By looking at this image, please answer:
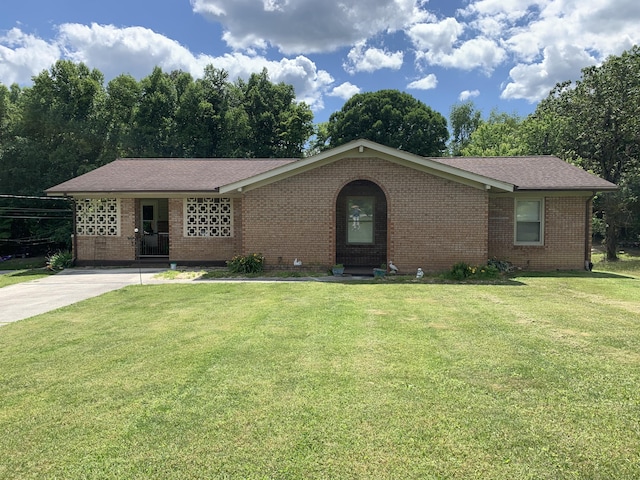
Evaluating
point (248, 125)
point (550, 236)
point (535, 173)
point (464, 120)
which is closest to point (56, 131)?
point (248, 125)

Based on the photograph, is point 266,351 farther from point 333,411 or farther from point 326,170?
point 326,170

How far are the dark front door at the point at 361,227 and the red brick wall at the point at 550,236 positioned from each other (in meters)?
3.68

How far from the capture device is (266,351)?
5039 millimetres

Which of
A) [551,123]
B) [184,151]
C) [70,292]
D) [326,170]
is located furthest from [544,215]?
[184,151]

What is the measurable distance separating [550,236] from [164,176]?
13975 millimetres

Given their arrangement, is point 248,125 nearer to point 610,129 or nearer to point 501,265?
point 610,129

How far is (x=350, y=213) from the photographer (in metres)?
15.1

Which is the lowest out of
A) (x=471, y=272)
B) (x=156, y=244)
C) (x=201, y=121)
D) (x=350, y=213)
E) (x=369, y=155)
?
(x=471, y=272)

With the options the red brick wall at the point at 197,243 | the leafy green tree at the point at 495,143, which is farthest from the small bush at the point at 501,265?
the leafy green tree at the point at 495,143

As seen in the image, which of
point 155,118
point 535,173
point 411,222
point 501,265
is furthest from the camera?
point 155,118

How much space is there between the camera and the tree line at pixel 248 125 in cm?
2200

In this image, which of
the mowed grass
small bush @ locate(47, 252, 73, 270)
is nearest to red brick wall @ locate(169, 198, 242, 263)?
small bush @ locate(47, 252, 73, 270)

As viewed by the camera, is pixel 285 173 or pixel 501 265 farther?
pixel 501 265

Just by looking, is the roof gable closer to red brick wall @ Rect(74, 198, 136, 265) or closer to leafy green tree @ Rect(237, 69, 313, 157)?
red brick wall @ Rect(74, 198, 136, 265)
